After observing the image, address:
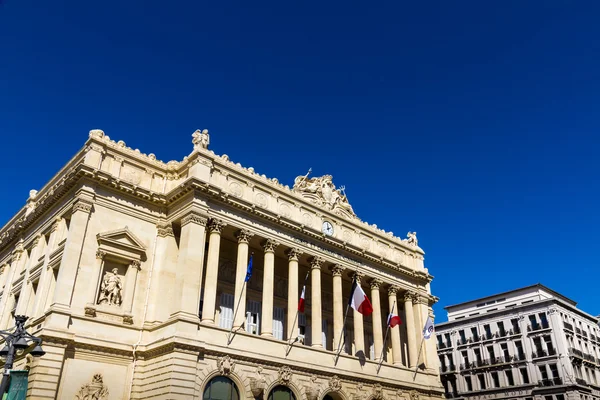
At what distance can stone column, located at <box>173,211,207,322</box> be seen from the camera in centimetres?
2786

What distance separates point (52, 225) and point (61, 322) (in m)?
8.03

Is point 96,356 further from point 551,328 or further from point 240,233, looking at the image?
point 551,328

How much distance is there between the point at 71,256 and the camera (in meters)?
27.4

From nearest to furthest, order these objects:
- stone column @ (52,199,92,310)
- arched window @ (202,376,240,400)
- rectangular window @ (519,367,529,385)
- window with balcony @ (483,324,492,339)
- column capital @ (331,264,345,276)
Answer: stone column @ (52,199,92,310) → arched window @ (202,376,240,400) → column capital @ (331,264,345,276) → rectangular window @ (519,367,529,385) → window with balcony @ (483,324,492,339)

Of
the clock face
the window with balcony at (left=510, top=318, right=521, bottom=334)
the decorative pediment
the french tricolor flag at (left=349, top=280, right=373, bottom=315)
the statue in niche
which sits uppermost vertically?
the window with balcony at (left=510, top=318, right=521, bottom=334)

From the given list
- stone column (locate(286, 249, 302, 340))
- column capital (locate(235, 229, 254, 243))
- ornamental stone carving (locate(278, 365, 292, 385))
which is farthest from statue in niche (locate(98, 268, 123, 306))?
stone column (locate(286, 249, 302, 340))

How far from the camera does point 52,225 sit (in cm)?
3173

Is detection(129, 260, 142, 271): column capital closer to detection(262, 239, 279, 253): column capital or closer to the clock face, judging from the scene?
detection(262, 239, 279, 253): column capital

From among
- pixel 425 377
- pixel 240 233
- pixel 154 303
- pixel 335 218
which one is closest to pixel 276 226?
pixel 240 233

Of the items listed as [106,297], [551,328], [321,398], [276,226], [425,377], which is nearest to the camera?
[106,297]

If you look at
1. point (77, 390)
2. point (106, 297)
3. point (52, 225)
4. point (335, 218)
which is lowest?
point (77, 390)

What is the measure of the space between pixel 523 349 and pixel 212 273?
5089 centimetres

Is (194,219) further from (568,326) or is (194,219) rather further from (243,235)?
(568,326)

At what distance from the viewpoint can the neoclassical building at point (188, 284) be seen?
26.7 meters
